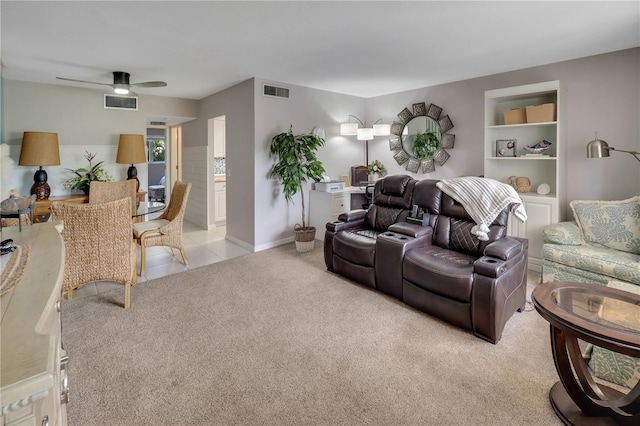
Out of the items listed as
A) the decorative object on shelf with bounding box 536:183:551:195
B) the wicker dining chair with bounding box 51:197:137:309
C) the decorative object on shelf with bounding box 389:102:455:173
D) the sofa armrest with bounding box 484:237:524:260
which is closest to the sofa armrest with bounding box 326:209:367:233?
the sofa armrest with bounding box 484:237:524:260

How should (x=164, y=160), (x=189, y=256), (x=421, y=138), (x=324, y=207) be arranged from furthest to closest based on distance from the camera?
1. (x=164, y=160)
2. (x=421, y=138)
3. (x=324, y=207)
4. (x=189, y=256)

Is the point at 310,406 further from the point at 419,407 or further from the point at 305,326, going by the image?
the point at 305,326

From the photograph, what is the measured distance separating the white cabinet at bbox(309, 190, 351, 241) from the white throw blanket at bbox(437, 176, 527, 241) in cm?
219

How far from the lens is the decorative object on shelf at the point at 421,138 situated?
16.7 feet

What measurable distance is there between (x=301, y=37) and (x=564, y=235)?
3.24 metres

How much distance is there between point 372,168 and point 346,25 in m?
3.25

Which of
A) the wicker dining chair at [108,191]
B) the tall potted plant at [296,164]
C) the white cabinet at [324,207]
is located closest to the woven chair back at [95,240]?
the wicker dining chair at [108,191]

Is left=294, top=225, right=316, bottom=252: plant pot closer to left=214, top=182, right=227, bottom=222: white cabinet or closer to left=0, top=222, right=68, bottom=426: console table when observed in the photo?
left=214, top=182, right=227, bottom=222: white cabinet

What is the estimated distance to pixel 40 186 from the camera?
450 cm

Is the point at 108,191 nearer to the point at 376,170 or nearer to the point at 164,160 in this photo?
the point at 376,170

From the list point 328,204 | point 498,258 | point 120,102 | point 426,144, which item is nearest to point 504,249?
point 498,258

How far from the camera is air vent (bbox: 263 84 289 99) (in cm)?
473

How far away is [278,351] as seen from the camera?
93.2 inches

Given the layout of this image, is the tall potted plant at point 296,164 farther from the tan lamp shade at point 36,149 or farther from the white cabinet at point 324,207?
the tan lamp shade at point 36,149
